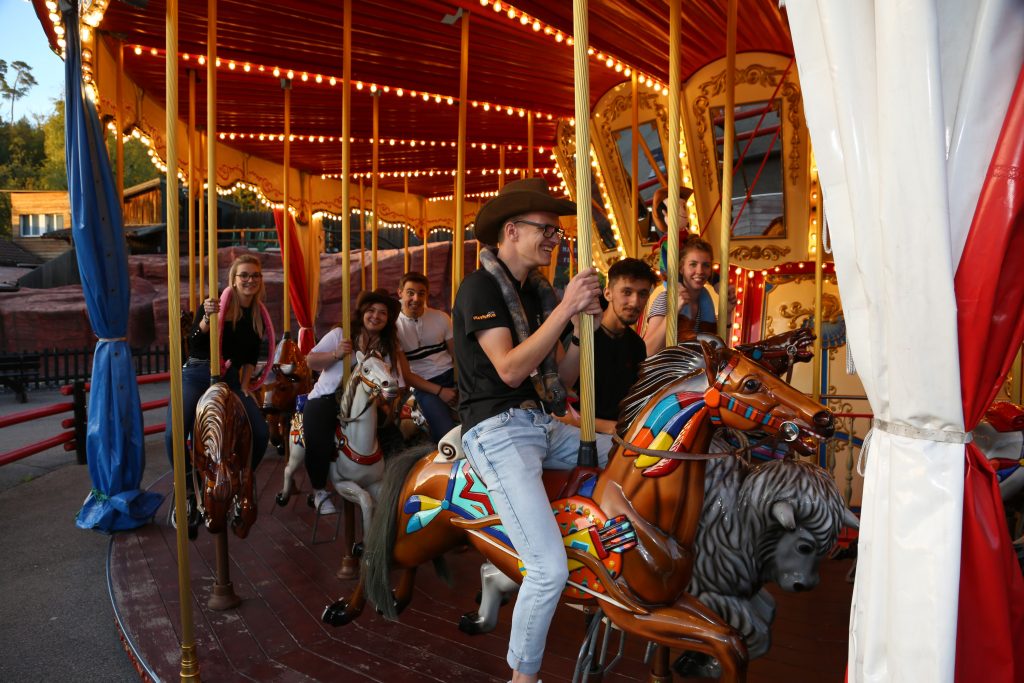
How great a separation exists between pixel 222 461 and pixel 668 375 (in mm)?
2400

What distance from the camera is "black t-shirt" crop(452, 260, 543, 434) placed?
219 centimetres

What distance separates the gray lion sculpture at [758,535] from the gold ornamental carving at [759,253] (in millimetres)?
3061

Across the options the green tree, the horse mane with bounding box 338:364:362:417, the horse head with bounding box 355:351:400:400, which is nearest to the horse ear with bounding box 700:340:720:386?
the horse head with bounding box 355:351:400:400

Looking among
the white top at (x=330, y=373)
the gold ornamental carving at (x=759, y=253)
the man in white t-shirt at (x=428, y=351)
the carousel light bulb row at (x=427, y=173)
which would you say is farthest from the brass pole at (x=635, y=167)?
the carousel light bulb row at (x=427, y=173)

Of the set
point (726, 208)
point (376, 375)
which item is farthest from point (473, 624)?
point (726, 208)

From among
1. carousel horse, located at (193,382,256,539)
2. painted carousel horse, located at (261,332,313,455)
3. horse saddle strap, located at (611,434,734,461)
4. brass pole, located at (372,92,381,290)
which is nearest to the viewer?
horse saddle strap, located at (611,434,734,461)

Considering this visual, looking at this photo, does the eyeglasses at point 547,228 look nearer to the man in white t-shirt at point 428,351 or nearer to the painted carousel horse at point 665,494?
the painted carousel horse at point 665,494

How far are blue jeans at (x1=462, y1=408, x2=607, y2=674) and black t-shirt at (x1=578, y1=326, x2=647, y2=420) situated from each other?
2.66 feet

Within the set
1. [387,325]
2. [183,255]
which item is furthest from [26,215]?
[387,325]

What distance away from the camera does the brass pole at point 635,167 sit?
5.71m

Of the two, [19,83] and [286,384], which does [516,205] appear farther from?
[19,83]

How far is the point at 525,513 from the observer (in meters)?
2.18

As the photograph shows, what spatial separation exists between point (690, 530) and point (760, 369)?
54cm

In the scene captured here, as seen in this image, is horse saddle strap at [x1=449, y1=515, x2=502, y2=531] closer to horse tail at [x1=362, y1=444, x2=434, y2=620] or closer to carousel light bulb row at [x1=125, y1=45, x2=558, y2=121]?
horse tail at [x1=362, y1=444, x2=434, y2=620]
